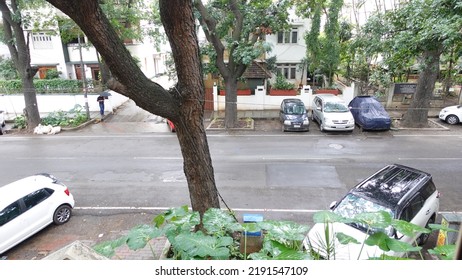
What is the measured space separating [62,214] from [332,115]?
1258 cm

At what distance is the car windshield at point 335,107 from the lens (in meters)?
16.3

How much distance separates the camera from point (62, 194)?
834cm

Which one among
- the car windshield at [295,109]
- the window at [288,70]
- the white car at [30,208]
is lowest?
the white car at [30,208]

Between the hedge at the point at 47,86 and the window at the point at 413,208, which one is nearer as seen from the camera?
the window at the point at 413,208

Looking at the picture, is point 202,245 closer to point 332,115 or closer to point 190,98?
point 190,98

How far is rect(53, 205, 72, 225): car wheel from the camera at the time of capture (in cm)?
823

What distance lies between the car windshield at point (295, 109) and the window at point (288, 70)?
25.5 ft

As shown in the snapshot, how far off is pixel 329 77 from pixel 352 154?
37.7ft

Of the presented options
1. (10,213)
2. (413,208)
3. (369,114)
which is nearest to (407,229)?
(413,208)

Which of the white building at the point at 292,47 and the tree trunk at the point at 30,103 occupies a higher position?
the white building at the point at 292,47

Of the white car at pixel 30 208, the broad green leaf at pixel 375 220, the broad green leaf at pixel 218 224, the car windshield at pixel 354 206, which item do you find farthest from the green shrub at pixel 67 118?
the broad green leaf at pixel 375 220

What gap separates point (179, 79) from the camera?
4.25 meters

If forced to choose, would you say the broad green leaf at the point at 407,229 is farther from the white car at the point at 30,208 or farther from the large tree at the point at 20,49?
the large tree at the point at 20,49

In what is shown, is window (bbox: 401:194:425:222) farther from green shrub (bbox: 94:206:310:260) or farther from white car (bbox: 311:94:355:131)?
white car (bbox: 311:94:355:131)
